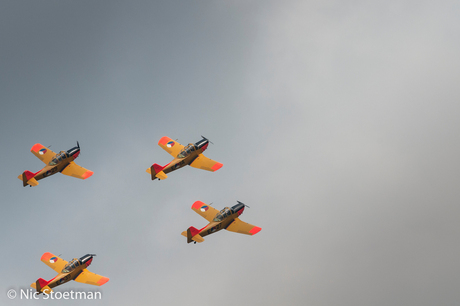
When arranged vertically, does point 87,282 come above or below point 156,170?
below

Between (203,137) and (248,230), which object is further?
(203,137)

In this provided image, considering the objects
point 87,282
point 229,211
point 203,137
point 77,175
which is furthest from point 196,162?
point 87,282

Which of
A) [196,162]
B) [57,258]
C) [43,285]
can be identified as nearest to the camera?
[43,285]

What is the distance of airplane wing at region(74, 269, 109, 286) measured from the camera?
69.2m

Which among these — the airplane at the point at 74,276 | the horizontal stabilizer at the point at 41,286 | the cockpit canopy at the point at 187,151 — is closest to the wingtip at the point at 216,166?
the cockpit canopy at the point at 187,151

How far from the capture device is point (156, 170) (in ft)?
241

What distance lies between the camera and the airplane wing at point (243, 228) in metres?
73.1

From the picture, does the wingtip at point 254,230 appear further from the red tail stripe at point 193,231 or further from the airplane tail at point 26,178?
the airplane tail at point 26,178

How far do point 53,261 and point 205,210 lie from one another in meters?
18.9

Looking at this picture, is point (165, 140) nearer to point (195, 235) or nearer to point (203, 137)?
point (203, 137)

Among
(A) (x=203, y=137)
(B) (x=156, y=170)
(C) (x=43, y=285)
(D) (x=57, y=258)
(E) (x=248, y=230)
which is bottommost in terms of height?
(C) (x=43, y=285)

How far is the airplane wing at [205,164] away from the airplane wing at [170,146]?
10.3 ft

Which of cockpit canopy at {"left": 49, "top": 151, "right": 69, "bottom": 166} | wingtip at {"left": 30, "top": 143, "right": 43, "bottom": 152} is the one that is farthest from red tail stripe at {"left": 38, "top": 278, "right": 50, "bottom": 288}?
wingtip at {"left": 30, "top": 143, "right": 43, "bottom": 152}

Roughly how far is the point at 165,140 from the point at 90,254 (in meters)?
18.4
